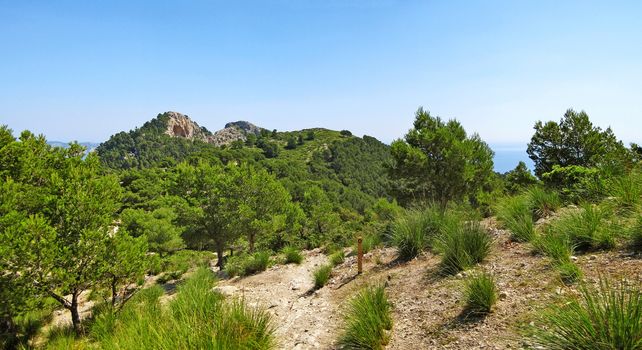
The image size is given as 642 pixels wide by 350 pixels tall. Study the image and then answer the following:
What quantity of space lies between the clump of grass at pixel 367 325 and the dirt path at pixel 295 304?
0.58 m

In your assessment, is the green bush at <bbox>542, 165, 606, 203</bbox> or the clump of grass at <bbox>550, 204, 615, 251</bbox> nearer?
the clump of grass at <bbox>550, 204, 615, 251</bbox>

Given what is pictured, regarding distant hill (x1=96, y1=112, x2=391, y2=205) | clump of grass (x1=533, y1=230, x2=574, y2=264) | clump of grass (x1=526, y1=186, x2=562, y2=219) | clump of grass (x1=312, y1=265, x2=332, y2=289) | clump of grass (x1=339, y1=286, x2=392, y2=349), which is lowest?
clump of grass (x1=312, y1=265, x2=332, y2=289)

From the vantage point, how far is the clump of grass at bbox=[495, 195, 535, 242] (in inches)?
275

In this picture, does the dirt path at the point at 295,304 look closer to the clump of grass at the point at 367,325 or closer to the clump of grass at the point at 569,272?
the clump of grass at the point at 367,325

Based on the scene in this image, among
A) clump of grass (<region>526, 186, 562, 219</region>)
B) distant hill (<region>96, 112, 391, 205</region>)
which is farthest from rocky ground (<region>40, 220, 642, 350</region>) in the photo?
distant hill (<region>96, 112, 391, 205</region>)

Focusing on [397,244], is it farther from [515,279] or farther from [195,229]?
[195,229]

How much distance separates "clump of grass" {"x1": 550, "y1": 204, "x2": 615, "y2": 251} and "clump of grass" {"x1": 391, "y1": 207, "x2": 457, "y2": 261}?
267cm

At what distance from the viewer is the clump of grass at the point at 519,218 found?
22.9ft

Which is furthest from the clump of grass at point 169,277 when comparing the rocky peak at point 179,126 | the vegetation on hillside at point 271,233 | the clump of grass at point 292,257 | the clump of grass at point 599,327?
the rocky peak at point 179,126

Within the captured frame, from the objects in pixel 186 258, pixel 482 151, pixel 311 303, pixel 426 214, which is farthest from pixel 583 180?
pixel 186 258

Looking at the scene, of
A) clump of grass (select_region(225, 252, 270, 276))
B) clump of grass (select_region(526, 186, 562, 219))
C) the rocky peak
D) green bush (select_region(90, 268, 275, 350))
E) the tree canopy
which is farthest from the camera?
the rocky peak

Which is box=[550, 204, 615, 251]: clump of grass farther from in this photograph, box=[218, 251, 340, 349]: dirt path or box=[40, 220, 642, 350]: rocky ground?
box=[218, 251, 340, 349]: dirt path

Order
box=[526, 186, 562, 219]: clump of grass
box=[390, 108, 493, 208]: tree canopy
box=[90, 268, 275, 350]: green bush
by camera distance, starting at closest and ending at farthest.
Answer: box=[90, 268, 275, 350]: green bush, box=[526, 186, 562, 219]: clump of grass, box=[390, 108, 493, 208]: tree canopy

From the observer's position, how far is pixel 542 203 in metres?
8.66
